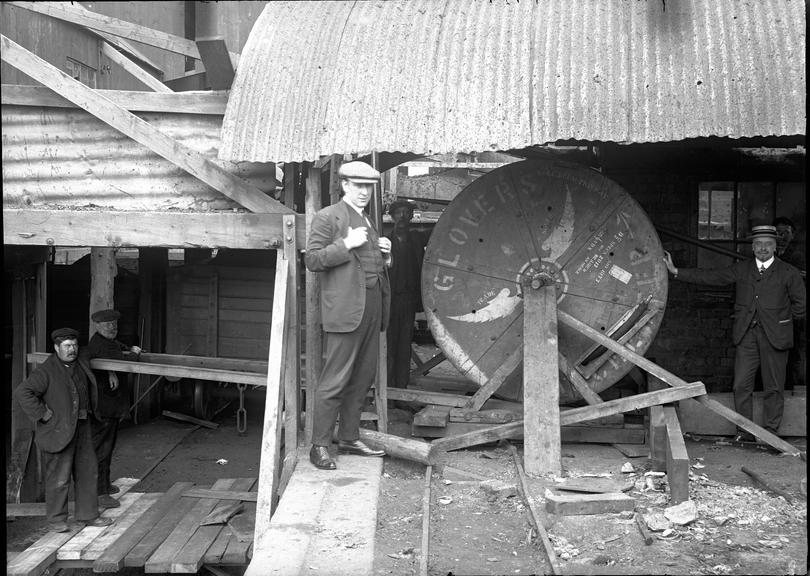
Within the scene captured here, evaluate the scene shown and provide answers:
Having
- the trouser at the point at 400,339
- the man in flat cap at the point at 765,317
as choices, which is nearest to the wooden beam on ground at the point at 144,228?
the trouser at the point at 400,339

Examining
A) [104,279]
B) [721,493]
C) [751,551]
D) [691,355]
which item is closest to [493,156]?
[691,355]

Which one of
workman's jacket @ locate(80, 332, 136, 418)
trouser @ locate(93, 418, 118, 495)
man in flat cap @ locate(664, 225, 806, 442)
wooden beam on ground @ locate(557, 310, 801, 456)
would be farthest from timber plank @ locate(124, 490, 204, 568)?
man in flat cap @ locate(664, 225, 806, 442)

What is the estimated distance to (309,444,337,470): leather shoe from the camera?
592 centimetres

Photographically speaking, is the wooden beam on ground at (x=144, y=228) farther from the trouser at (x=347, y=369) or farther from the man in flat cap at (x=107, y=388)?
the man in flat cap at (x=107, y=388)

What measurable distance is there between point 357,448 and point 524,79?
2.92 m

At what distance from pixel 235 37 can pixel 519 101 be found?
11.0 metres

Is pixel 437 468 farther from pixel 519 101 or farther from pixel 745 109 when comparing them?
pixel 745 109

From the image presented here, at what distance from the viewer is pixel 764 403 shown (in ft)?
24.8

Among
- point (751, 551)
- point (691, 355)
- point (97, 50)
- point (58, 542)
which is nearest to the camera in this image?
point (751, 551)

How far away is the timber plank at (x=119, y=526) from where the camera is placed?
7.80 meters

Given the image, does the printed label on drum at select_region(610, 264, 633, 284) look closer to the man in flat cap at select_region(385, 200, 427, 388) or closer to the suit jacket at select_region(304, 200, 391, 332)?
the suit jacket at select_region(304, 200, 391, 332)

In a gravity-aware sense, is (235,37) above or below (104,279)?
above

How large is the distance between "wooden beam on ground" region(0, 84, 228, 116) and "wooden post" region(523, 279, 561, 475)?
9.04 ft

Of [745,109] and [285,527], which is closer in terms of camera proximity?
[285,527]
